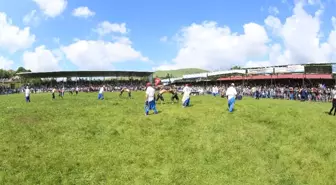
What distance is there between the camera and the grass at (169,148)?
14266 millimetres

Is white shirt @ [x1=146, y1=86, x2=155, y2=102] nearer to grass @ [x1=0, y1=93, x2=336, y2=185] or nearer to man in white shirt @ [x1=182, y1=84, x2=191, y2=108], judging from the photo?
grass @ [x1=0, y1=93, x2=336, y2=185]

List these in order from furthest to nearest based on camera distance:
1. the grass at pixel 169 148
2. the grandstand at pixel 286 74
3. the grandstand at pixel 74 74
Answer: the grandstand at pixel 74 74
the grandstand at pixel 286 74
the grass at pixel 169 148

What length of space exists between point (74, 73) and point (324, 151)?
78681 millimetres

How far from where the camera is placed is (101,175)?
46.4 feet

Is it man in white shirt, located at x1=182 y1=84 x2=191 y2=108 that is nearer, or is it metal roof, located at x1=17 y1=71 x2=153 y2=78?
man in white shirt, located at x1=182 y1=84 x2=191 y2=108

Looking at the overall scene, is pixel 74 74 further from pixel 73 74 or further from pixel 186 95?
pixel 186 95

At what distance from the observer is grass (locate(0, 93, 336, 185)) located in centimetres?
1427

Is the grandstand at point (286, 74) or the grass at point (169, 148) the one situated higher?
the grandstand at point (286, 74)

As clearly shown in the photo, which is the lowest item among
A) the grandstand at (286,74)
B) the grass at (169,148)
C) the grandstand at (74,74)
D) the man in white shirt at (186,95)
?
the grass at (169,148)

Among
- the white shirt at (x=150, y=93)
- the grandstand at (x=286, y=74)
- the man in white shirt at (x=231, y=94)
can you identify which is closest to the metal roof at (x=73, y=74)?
the grandstand at (x=286, y=74)

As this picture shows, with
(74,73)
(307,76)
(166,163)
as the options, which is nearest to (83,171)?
(166,163)

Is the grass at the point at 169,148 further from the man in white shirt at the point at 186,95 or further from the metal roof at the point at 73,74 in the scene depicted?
the metal roof at the point at 73,74

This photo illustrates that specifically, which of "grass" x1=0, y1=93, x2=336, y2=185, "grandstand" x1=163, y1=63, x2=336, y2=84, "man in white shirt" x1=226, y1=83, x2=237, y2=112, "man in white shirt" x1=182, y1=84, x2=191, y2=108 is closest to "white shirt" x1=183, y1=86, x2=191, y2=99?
"man in white shirt" x1=182, y1=84, x2=191, y2=108

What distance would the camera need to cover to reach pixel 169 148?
658 inches
